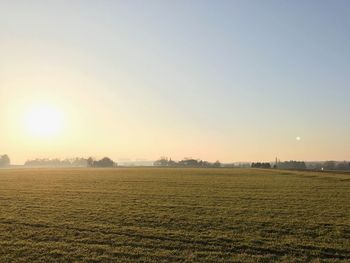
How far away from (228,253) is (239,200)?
17.0 meters

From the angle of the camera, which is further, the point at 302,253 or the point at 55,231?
the point at 55,231

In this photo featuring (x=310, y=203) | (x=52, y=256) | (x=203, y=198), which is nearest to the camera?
(x=52, y=256)

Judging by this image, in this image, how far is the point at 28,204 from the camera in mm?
31484

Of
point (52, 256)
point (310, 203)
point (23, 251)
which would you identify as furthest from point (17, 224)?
point (310, 203)

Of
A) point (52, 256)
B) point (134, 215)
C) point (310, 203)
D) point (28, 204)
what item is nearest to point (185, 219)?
point (134, 215)

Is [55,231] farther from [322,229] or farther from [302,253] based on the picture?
[322,229]

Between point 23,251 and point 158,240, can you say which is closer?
point 23,251

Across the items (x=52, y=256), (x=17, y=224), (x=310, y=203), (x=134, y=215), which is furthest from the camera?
(x=310, y=203)

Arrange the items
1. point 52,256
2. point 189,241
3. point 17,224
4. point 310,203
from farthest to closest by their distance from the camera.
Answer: point 310,203 → point 17,224 → point 189,241 → point 52,256

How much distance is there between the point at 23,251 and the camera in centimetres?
1666

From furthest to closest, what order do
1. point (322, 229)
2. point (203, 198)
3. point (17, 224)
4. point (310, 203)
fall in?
point (203, 198) → point (310, 203) → point (17, 224) → point (322, 229)

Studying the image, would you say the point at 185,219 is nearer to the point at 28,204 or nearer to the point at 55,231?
the point at 55,231

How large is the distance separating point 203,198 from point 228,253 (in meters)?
18.3

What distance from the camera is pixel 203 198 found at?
3428cm
